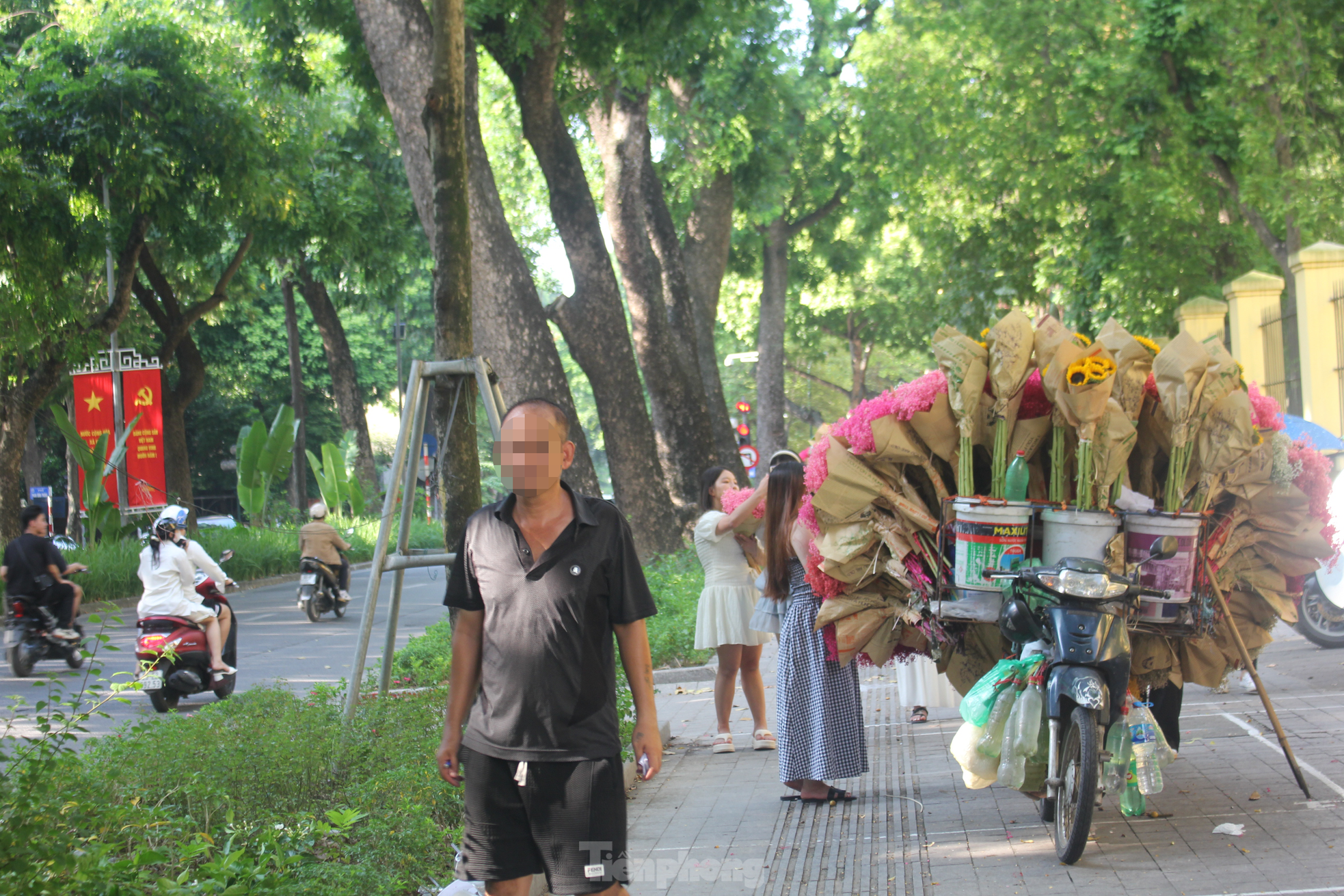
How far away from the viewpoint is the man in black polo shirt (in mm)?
3461

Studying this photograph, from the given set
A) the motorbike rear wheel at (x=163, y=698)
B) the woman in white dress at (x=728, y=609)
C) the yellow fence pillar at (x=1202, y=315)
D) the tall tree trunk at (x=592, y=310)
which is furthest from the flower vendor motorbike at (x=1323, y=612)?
the motorbike rear wheel at (x=163, y=698)

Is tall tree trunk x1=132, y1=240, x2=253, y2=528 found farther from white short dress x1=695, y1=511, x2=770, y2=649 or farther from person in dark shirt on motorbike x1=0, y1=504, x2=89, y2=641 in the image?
white short dress x1=695, y1=511, x2=770, y2=649

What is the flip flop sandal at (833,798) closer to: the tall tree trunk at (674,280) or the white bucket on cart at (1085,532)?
the white bucket on cart at (1085,532)

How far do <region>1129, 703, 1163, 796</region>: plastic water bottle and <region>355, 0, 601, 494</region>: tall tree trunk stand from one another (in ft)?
22.9

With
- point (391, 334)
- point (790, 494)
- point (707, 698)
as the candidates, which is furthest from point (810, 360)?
point (790, 494)

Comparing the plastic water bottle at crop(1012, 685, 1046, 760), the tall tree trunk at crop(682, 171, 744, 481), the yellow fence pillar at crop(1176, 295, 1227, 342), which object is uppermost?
the tall tree trunk at crop(682, 171, 744, 481)

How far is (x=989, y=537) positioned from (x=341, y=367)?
31.4 metres

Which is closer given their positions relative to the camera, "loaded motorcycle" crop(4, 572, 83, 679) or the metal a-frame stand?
the metal a-frame stand

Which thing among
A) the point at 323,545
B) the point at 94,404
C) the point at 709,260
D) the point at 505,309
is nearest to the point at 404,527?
the point at 505,309

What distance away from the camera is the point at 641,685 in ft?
12.0

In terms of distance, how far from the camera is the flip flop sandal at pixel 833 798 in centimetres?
654

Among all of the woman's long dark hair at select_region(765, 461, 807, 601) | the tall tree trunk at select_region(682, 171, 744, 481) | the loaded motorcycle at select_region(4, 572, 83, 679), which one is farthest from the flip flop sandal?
the tall tree trunk at select_region(682, 171, 744, 481)

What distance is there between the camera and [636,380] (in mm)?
15148

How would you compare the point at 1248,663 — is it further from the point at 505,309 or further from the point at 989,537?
the point at 505,309
